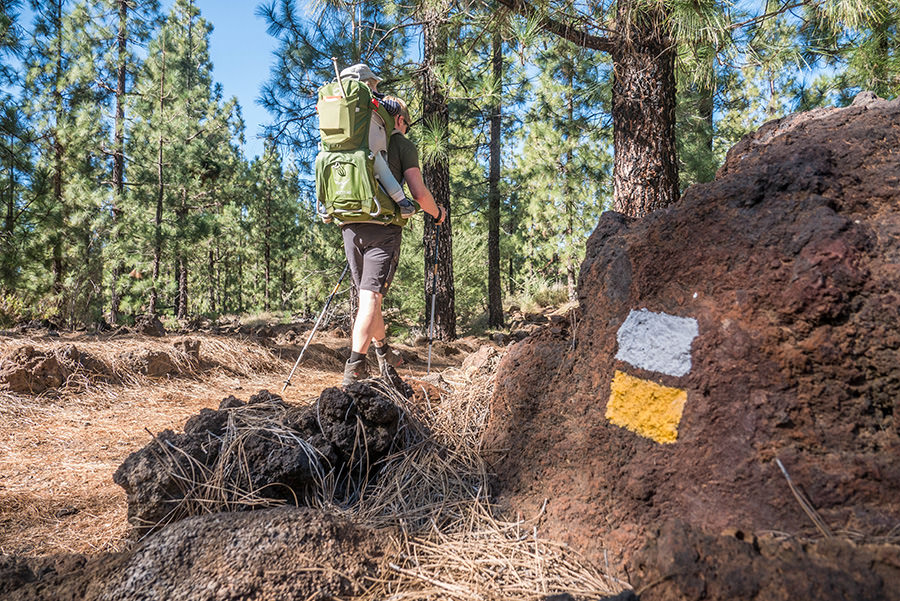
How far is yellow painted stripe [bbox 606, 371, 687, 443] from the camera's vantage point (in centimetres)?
148

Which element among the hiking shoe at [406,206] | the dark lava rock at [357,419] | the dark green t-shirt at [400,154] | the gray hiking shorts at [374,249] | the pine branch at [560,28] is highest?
the pine branch at [560,28]

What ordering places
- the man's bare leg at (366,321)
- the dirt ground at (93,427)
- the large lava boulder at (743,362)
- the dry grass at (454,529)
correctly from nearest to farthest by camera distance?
the large lava boulder at (743,362)
the dry grass at (454,529)
the dirt ground at (93,427)
the man's bare leg at (366,321)

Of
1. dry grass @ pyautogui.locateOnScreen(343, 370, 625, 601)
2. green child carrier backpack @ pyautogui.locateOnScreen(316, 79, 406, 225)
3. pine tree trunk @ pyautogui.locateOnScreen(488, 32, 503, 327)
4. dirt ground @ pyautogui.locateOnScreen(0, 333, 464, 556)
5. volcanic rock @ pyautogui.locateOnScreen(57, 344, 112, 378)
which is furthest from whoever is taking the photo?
pine tree trunk @ pyautogui.locateOnScreen(488, 32, 503, 327)

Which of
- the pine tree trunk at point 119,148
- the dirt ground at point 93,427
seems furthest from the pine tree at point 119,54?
the dirt ground at point 93,427

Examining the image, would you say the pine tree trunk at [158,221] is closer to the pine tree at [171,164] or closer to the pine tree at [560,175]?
the pine tree at [171,164]

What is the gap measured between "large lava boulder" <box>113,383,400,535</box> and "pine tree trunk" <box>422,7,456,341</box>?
292 cm

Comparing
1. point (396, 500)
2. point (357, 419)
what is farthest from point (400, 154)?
point (396, 500)

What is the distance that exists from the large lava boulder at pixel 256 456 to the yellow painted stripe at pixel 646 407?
0.93 m

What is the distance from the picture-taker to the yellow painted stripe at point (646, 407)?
1483 millimetres

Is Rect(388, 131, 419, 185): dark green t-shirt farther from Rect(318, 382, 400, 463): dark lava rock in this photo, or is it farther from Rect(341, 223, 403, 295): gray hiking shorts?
Rect(318, 382, 400, 463): dark lava rock

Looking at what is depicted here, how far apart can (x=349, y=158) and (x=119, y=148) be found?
11.1 meters

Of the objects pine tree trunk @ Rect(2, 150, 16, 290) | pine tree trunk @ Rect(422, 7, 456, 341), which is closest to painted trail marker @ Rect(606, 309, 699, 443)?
pine tree trunk @ Rect(422, 7, 456, 341)

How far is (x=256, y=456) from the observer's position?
1.93 meters

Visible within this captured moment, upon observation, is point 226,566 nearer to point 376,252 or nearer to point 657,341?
point 657,341
